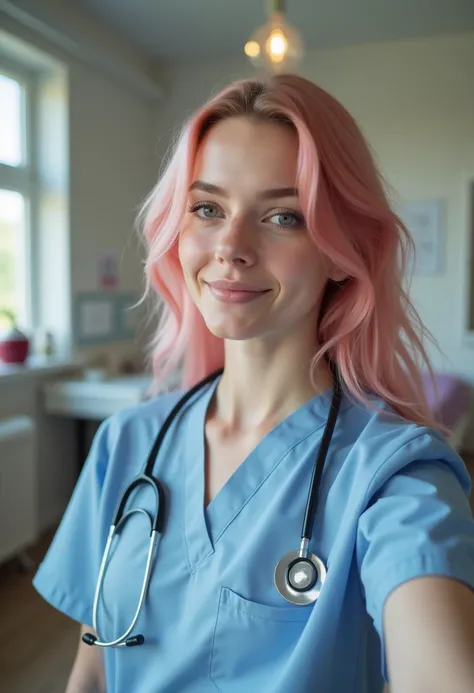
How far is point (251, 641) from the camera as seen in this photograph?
0.67 meters

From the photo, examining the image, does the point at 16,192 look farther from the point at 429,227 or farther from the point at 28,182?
the point at 429,227

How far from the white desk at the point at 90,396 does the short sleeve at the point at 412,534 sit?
2.25 m

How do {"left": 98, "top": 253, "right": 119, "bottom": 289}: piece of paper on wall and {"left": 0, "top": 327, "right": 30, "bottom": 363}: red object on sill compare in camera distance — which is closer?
{"left": 0, "top": 327, "right": 30, "bottom": 363}: red object on sill

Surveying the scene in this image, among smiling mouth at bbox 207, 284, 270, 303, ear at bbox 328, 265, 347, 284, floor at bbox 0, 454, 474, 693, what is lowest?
floor at bbox 0, 454, 474, 693

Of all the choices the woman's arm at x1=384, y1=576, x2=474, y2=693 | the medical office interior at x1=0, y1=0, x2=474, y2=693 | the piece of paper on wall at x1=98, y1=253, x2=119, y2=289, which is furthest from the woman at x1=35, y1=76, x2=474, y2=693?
the piece of paper on wall at x1=98, y1=253, x2=119, y2=289

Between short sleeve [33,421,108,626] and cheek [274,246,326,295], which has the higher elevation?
cheek [274,246,326,295]

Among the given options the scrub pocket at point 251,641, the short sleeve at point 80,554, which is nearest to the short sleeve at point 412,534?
the scrub pocket at point 251,641

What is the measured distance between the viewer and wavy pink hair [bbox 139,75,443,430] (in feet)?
2.41

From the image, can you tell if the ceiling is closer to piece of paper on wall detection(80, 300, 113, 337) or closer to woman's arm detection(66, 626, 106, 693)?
piece of paper on wall detection(80, 300, 113, 337)

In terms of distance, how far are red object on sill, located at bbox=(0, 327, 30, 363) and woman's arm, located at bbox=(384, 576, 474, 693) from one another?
8.31 feet

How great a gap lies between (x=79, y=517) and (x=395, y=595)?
21.7 inches

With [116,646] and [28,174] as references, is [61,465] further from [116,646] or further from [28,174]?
[116,646]

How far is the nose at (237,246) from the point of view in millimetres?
738

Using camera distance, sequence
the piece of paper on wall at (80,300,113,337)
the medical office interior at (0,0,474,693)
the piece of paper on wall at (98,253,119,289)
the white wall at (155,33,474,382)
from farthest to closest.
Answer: the white wall at (155,33,474,382)
the piece of paper on wall at (98,253,119,289)
the piece of paper on wall at (80,300,113,337)
the medical office interior at (0,0,474,693)
